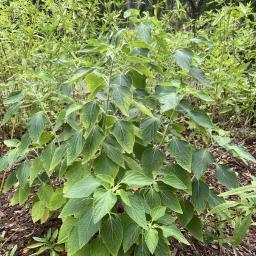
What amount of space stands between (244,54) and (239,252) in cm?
207

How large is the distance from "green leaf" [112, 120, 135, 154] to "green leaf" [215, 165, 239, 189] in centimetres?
50

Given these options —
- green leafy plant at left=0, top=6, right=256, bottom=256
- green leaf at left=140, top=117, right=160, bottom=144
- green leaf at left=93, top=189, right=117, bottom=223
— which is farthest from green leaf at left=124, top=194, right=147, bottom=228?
green leaf at left=140, top=117, right=160, bottom=144

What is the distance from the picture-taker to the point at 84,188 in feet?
5.40

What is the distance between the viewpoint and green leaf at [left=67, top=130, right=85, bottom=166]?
72.9 inches

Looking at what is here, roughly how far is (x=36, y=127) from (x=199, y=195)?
86cm

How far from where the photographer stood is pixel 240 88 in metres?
3.32

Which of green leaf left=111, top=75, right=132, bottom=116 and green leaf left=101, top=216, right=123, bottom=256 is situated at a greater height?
green leaf left=111, top=75, right=132, bottom=116

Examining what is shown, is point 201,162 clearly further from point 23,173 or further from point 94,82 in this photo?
point 23,173

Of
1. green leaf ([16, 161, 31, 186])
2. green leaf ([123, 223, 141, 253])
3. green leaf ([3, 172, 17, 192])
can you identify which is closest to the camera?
green leaf ([123, 223, 141, 253])

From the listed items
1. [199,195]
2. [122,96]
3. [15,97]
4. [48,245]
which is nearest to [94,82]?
[122,96]

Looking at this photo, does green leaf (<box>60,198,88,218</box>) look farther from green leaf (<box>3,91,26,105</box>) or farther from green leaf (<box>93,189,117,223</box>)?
green leaf (<box>3,91,26,105</box>)

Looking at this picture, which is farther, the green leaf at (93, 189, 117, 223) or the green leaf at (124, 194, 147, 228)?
the green leaf at (124, 194, 147, 228)

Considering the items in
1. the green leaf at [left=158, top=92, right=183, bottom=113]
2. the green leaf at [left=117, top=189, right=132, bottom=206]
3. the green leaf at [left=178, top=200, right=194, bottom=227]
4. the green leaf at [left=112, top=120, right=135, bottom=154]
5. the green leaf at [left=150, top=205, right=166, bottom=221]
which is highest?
the green leaf at [left=158, top=92, right=183, bottom=113]

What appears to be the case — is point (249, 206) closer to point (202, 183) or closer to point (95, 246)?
point (202, 183)
